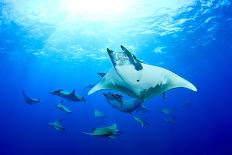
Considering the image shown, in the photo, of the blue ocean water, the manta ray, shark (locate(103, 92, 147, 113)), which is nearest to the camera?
the manta ray

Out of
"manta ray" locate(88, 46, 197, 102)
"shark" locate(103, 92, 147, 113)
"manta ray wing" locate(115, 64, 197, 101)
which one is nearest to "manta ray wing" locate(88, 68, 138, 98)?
"manta ray" locate(88, 46, 197, 102)

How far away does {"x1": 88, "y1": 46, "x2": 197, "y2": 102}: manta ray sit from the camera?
3875mm

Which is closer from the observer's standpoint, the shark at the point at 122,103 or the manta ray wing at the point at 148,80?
the manta ray wing at the point at 148,80

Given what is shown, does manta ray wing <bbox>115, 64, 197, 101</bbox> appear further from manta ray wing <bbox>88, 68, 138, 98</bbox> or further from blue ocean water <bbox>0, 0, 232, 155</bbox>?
blue ocean water <bbox>0, 0, 232, 155</bbox>

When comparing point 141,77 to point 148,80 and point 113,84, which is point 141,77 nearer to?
point 148,80

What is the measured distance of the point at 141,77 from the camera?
396cm

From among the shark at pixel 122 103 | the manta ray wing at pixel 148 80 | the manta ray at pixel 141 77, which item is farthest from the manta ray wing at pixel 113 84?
the shark at pixel 122 103

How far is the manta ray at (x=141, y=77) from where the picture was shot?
12.7ft

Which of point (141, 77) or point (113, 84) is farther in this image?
point (113, 84)

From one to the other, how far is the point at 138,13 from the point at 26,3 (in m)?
8.40

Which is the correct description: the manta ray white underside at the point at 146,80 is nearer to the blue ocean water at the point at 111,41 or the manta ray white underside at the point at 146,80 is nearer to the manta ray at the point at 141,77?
the manta ray at the point at 141,77

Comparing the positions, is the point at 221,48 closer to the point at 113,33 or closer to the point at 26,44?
the point at 113,33

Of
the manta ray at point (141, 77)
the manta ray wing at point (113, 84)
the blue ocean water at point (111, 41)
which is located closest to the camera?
the manta ray at point (141, 77)

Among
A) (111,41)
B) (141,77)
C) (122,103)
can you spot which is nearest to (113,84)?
(141,77)
